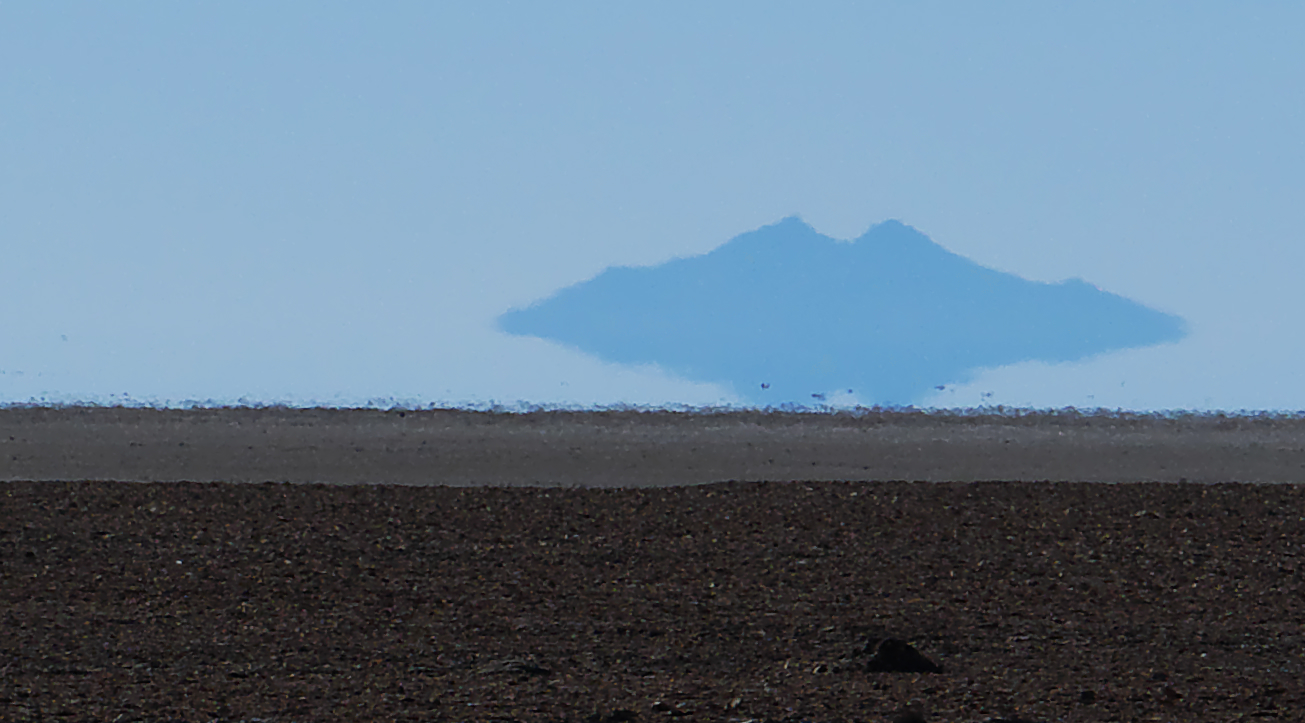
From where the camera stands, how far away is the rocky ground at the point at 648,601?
556cm

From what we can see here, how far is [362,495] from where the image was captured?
35.3 feet

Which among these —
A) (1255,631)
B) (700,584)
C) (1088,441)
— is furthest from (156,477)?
(1088,441)

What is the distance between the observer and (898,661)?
6113mm

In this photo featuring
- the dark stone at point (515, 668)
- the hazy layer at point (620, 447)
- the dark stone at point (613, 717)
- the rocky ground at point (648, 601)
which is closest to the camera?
the dark stone at point (613, 717)

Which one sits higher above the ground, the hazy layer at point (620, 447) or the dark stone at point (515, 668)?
the hazy layer at point (620, 447)

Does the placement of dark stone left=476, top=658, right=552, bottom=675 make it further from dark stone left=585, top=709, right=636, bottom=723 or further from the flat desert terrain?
dark stone left=585, top=709, right=636, bottom=723

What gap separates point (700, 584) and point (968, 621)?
5.39 feet

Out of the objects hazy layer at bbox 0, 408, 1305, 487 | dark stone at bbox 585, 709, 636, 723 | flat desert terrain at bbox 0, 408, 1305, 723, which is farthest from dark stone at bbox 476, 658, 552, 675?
hazy layer at bbox 0, 408, 1305, 487

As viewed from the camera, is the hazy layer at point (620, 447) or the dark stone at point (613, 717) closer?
Answer: the dark stone at point (613, 717)

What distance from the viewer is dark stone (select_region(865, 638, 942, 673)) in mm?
6078

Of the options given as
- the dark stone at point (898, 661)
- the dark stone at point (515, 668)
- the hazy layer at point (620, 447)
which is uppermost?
the hazy layer at point (620, 447)

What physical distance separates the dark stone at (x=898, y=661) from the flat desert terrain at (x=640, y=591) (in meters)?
0.02

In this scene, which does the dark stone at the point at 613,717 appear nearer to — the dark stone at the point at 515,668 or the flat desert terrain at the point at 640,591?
the flat desert terrain at the point at 640,591

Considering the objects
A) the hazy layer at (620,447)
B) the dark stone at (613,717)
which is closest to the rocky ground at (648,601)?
the dark stone at (613,717)
